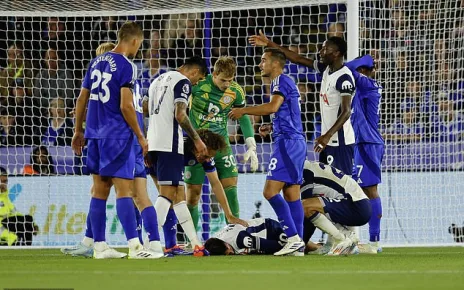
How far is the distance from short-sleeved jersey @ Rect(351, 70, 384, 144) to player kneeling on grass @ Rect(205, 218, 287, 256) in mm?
1666

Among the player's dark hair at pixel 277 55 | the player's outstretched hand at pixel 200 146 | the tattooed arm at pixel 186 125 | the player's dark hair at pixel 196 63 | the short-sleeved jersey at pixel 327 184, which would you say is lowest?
the short-sleeved jersey at pixel 327 184

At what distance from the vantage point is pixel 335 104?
33.3ft

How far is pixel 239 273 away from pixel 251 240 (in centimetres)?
313

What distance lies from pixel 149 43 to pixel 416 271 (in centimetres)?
954

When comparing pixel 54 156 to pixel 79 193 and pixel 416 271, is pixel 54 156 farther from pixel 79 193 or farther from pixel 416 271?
pixel 416 271

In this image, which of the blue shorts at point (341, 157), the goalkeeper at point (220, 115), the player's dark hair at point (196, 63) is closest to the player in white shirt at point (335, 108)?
the blue shorts at point (341, 157)

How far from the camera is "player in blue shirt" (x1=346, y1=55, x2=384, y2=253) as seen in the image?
35.4ft

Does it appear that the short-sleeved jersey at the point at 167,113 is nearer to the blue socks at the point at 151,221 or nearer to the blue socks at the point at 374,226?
the blue socks at the point at 151,221

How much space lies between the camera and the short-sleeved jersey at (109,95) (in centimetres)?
878

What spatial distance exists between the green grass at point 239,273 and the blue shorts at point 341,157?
1.64 m

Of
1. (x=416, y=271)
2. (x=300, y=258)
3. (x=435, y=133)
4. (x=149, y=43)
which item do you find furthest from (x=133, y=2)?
(x=416, y=271)

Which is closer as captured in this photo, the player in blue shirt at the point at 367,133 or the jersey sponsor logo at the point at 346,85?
the jersey sponsor logo at the point at 346,85

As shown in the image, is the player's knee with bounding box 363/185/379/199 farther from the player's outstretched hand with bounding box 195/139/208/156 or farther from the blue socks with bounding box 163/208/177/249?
the player's outstretched hand with bounding box 195/139/208/156

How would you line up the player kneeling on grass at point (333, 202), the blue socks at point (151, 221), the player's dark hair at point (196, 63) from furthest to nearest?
the player kneeling on grass at point (333, 202)
the player's dark hair at point (196, 63)
the blue socks at point (151, 221)
